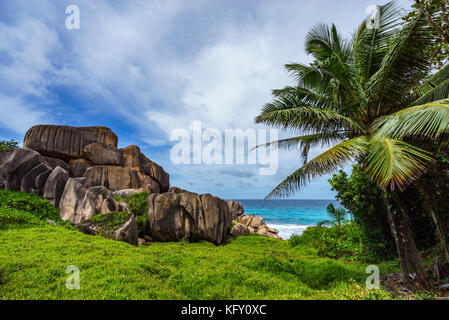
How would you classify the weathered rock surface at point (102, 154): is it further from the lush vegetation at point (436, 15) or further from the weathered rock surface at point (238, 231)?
the lush vegetation at point (436, 15)

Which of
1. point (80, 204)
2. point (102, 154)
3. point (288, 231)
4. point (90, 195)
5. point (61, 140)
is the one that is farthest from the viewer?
point (288, 231)

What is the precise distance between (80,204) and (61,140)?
12.2 meters

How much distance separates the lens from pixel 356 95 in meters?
8.12

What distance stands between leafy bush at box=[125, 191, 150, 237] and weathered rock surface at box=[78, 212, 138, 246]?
334 centimetres

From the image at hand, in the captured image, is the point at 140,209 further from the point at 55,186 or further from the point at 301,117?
the point at 301,117

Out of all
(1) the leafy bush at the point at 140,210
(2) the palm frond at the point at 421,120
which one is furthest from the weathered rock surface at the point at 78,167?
(2) the palm frond at the point at 421,120

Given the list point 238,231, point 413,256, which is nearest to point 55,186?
point 238,231

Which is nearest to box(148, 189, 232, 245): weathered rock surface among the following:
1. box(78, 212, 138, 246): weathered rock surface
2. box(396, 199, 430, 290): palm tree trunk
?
box(78, 212, 138, 246): weathered rock surface

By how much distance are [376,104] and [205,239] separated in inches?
466

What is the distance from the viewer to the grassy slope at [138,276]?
4.17 m

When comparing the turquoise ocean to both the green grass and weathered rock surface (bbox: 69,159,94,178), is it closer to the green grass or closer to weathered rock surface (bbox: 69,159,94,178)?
the green grass

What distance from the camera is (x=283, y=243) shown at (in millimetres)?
16109

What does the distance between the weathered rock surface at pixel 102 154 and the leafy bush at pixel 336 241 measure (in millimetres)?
18955

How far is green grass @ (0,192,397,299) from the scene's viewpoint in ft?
13.7
